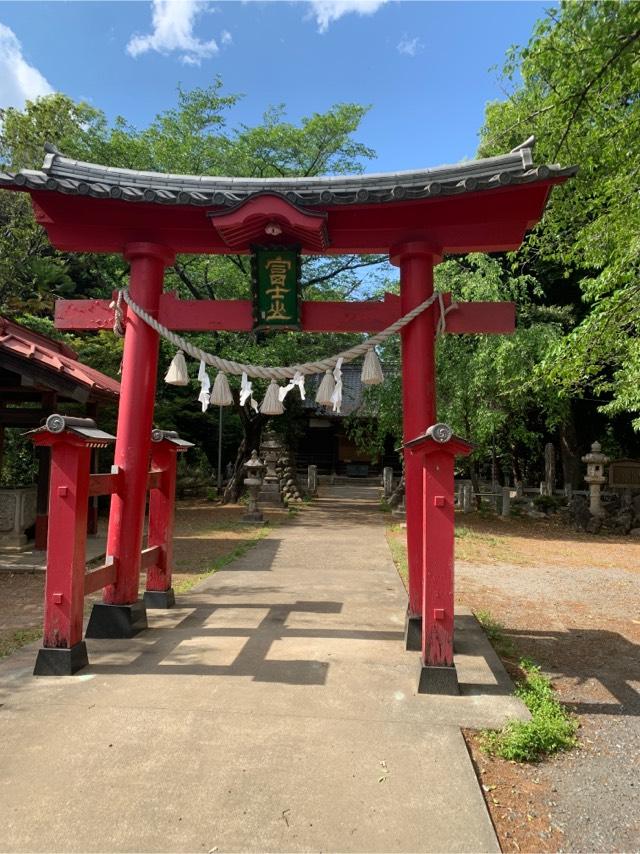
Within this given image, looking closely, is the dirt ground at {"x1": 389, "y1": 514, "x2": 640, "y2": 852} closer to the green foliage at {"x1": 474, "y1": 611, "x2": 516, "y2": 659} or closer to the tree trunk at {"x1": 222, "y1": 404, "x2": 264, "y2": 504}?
the green foliage at {"x1": 474, "y1": 611, "x2": 516, "y2": 659}

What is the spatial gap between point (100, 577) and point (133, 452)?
3.92ft

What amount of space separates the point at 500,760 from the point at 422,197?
4.30 m

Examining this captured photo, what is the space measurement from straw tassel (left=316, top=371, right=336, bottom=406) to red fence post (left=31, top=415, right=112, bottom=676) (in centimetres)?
204

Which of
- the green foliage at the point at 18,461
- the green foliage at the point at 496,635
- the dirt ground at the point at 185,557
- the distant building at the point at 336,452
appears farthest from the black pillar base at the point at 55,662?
the distant building at the point at 336,452

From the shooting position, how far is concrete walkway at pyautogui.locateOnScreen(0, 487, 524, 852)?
8.02 feet

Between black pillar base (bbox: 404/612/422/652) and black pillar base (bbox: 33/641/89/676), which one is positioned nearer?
black pillar base (bbox: 33/641/89/676)

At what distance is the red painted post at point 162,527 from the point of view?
609cm

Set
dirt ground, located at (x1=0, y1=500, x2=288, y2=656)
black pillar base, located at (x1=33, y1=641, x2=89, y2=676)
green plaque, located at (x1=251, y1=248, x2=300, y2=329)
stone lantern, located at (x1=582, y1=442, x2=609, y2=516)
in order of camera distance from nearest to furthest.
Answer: black pillar base, located at (x1=33, y1=641, x2=89, y2=676) → green plaque, located at (x1=251, y1=248, x2=300, y2=329) → dirt ground, located at (x1=0, y1=500, x2=288, y2=656) → stone lantern, located at (x1=582, y1=442, x2=609, y2=516)

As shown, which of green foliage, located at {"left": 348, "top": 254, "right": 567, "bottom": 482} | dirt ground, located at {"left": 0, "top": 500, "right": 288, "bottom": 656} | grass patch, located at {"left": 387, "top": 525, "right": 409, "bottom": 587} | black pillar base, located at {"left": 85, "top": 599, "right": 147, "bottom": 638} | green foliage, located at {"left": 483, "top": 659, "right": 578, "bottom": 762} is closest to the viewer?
green foliage, located at {"left": 483, "top": 659, "right": 578, "bottom": 762}

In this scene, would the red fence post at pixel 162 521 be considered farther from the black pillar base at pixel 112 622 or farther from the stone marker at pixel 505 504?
the stone marker at pixel 505 504

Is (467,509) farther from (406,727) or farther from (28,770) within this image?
(28,770)

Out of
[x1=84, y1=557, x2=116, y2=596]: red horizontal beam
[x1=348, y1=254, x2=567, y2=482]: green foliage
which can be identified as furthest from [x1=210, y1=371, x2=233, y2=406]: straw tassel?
[x1=348, y1=254, x2=567, y2=482]: green foliage

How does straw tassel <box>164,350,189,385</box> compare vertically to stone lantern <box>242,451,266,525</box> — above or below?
above

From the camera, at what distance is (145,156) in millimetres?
16156
